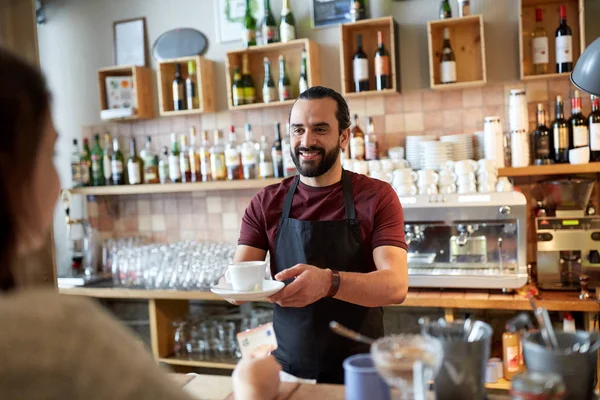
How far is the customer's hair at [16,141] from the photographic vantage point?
70 centimetres

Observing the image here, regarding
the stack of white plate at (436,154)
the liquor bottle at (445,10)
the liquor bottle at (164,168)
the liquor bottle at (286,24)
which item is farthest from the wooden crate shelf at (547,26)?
the liquor bottle at (164,168)

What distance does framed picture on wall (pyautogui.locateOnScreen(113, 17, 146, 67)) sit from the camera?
13.5ft

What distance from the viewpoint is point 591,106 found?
10.3 ft

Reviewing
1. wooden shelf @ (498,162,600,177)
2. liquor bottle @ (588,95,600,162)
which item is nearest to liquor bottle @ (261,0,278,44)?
wooden shelf @ (498,162,600,177)

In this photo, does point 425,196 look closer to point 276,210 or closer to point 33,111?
point 276,210

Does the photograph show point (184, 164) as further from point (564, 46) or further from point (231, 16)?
point (564, 46)

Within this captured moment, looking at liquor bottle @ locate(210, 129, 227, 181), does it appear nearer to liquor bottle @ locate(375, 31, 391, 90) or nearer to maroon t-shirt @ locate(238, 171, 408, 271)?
liquor bottle @ locate(375, 31, 391, 90)

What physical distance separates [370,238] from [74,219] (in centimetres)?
297

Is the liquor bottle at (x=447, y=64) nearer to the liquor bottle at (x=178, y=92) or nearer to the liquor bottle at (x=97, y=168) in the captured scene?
the liquor bottle at (x=178, y=92)

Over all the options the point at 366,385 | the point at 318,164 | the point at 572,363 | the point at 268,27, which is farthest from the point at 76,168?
the point at 572,363

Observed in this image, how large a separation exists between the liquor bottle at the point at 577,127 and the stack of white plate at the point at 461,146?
507 mm

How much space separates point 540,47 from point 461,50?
16.7 inches

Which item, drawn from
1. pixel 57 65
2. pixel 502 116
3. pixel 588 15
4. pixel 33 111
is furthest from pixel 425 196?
pixel 57 65

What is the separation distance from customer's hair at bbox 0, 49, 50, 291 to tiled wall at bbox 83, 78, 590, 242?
2.97m
